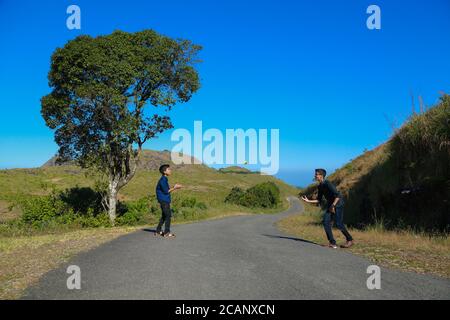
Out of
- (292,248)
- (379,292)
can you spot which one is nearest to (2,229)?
(292,248)

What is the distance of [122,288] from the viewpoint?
19.6 feet

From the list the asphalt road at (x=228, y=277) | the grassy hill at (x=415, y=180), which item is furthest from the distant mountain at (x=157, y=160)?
the asphalt road at (x=228, y=277)

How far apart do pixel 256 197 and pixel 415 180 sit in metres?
41.1

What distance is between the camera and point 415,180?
1752 centimetres

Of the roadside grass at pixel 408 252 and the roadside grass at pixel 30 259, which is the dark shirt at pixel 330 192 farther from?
the roadside grass at pixel 30 259

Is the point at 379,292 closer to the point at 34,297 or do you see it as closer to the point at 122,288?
the point at 122,288

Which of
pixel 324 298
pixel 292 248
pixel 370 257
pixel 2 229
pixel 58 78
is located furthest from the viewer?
pixel 58 78

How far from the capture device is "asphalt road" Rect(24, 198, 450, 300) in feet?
18.7

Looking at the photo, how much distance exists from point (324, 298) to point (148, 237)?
25.5 ft

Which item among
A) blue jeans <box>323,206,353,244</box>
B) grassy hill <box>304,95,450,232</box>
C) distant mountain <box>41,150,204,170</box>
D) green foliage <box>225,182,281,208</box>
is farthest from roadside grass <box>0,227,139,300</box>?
distant mountain <box>41,150,204,170</box>

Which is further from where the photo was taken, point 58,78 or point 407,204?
point 58,78

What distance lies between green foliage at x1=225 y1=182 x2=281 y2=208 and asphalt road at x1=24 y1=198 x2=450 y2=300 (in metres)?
47.5

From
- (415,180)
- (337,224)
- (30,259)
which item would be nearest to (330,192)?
(337,224)
